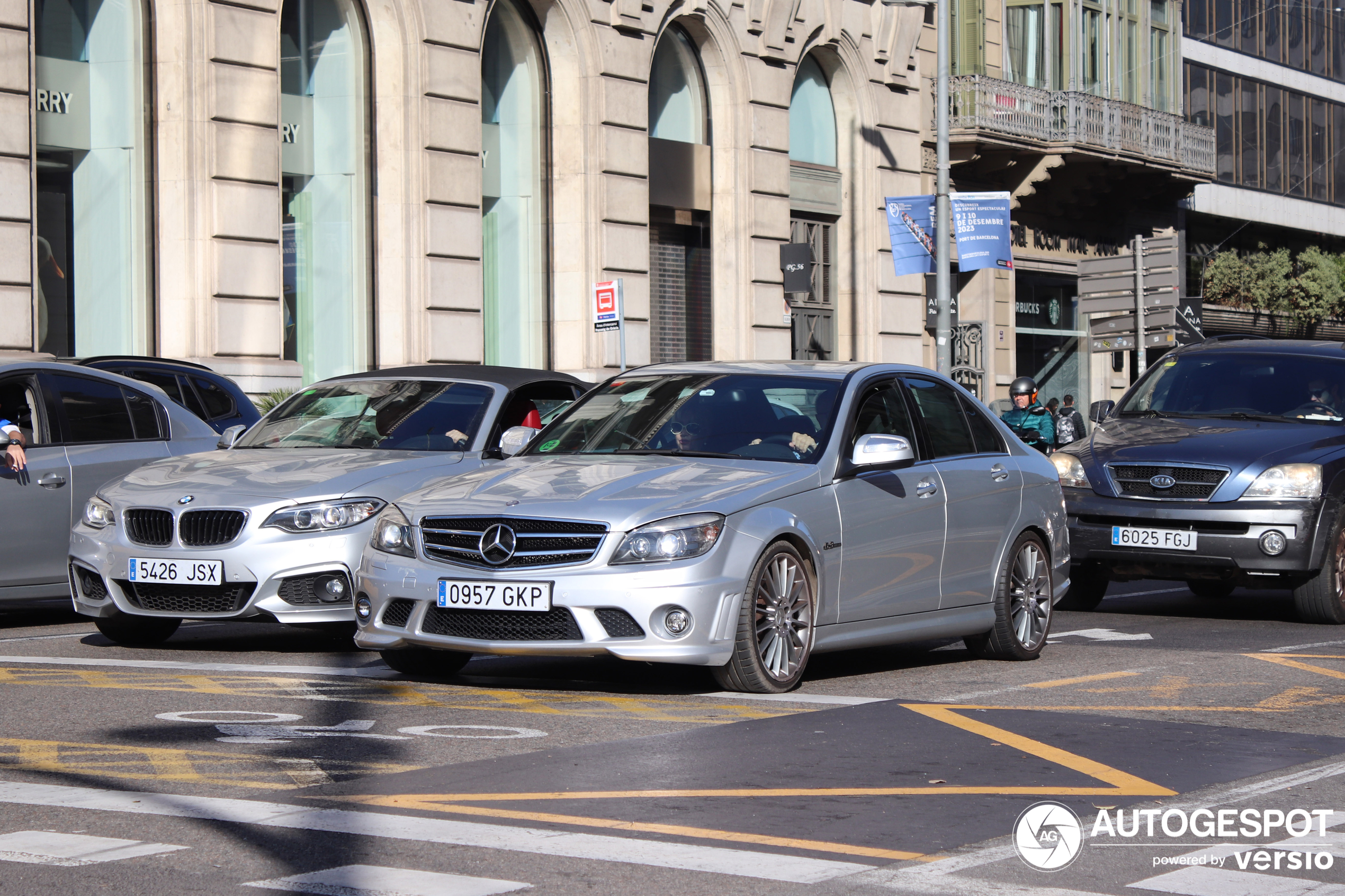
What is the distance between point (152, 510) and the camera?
962cm

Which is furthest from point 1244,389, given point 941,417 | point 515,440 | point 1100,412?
point 515,440

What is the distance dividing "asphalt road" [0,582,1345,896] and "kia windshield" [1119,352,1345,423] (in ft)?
12.1

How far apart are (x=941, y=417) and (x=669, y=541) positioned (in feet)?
8.19

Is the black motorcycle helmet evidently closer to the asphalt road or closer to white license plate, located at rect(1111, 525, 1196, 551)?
white license plate, located at rect(1111, 525, 1196, 551)

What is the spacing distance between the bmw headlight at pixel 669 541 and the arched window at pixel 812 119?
22.8m

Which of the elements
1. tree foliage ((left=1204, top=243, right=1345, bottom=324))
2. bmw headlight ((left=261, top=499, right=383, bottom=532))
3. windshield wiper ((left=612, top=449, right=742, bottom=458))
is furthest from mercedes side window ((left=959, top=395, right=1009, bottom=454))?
tree foliage ((left=1204, top=243, right=1345, bottom=324))

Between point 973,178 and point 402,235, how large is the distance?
554 inches

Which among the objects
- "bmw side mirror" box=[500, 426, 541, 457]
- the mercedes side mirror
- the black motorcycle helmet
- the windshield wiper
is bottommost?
the windshield wiper

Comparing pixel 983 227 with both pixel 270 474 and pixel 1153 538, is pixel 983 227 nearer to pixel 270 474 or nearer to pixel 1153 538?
pixel 1153 538

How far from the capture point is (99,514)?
9.93m

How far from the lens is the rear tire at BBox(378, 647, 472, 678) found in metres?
8.67

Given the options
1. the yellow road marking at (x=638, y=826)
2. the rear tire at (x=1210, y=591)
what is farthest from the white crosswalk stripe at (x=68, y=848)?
the rear tire at (x=1210, y=591)

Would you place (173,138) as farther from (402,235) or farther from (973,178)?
Answer: (973,178)

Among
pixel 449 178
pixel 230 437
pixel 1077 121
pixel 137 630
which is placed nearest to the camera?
pixel 137 630
